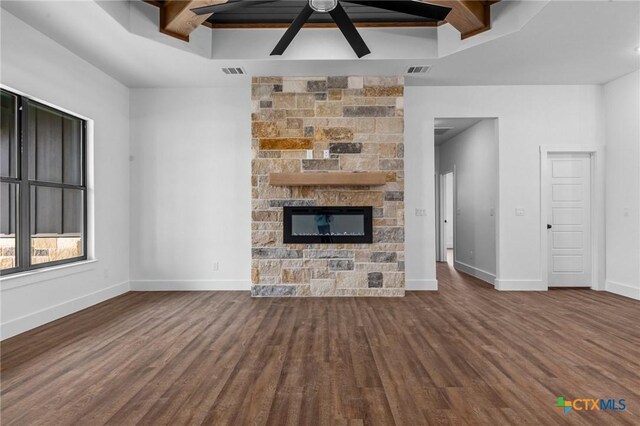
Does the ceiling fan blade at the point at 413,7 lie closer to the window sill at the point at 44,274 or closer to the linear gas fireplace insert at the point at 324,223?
→ the linear gas fireplace insert at the point at 324,223

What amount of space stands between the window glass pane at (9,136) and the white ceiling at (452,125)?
5.20m

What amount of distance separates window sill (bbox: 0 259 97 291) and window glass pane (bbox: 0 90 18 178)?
95 cm

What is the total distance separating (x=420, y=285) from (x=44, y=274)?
452 centimetres

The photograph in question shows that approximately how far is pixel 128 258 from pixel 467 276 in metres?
5.50

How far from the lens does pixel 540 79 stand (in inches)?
188

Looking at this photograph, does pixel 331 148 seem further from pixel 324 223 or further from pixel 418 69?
pixel 418 69

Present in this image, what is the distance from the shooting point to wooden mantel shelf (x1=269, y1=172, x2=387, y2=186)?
4418 millimetres

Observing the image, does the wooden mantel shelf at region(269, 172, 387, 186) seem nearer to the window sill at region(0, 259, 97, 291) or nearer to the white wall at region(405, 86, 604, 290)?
the white wall at region(405, 86, 604, 290)

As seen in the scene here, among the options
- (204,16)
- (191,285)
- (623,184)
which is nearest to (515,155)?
(623,184)

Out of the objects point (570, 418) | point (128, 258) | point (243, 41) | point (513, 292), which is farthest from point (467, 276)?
point (128, 258)

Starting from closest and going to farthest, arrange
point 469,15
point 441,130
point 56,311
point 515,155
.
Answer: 1. point 469,15
2. point 56,311
3. point 515,155
4. point 441,130

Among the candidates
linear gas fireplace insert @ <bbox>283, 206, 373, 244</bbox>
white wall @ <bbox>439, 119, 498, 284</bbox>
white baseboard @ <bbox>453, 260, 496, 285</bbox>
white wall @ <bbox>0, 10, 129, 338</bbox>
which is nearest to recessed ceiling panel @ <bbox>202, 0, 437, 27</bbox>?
white wall @ <bbox>0, 10, 129, 338</bbox>

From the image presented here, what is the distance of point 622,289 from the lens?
15.3 feet

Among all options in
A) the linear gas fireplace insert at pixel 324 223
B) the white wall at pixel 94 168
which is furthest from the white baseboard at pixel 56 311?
the linear gas fireplace insert at pixel 324 223
